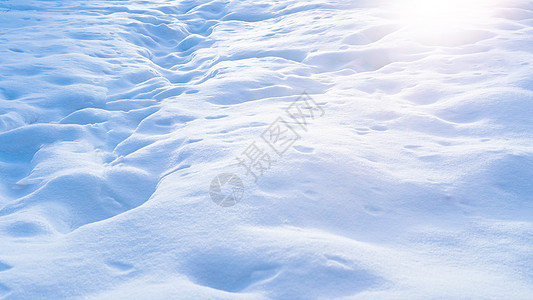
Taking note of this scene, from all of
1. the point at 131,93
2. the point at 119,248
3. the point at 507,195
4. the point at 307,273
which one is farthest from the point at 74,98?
the point at 507,195

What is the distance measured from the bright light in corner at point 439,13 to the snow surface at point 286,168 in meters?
0.05

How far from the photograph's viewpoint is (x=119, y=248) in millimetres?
1796

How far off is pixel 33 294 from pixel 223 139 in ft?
4.66

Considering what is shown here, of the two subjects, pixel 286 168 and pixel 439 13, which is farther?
pixel 439 13

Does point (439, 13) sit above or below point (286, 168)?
above

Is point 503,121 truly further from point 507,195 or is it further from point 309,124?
point 309,124

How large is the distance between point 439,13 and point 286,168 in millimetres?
3729

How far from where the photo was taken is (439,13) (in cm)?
503

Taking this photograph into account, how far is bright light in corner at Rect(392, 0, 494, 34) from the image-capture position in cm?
446

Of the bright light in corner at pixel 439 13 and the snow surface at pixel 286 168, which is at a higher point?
the bright light in corner at pixel 439 13

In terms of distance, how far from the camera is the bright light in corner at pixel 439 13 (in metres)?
4.46

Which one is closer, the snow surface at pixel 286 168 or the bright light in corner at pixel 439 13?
the snow surface at pixel 286 168

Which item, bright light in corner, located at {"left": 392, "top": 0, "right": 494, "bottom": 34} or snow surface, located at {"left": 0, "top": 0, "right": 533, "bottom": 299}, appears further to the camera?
bright light in corner, located at {"left": 392, "top": 0, "right": 494, "bottom": 34}

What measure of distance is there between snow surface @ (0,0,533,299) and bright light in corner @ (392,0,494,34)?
5cm
